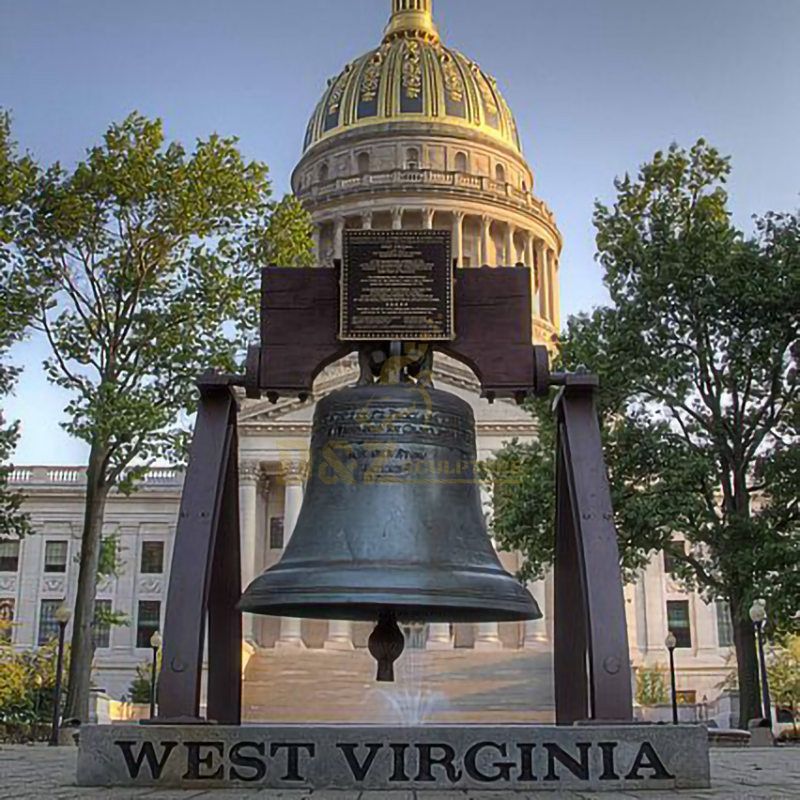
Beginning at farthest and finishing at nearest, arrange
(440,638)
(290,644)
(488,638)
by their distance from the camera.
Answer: (440,638)
(290,644)
(488,638)

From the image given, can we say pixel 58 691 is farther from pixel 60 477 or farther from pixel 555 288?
pixel 555 288

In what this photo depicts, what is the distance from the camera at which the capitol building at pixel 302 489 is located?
43281 mm

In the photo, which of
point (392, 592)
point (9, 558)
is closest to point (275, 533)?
point (9, 558)

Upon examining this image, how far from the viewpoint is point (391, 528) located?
285 inches

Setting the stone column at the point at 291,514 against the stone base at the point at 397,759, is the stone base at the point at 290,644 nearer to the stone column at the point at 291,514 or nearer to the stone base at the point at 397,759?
the stone column at the point at 291,514

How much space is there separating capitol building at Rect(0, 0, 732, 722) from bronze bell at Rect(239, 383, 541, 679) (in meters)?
24.5

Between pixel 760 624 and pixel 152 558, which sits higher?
pixel 152 558

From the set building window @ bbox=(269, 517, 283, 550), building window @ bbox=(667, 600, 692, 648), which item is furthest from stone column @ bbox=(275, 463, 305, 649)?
building window @ bbox=(667, 600, 692, 648)

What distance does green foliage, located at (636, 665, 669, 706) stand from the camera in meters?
46.8

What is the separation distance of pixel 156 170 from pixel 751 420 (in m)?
13.4

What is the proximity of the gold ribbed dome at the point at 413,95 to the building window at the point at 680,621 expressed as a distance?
3288 centimetres

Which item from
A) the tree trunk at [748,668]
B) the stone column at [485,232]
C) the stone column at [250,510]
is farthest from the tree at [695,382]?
the stone column at [485,232]

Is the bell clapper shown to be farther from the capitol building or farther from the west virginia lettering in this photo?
the capitol building

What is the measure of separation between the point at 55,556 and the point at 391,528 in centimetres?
5746
